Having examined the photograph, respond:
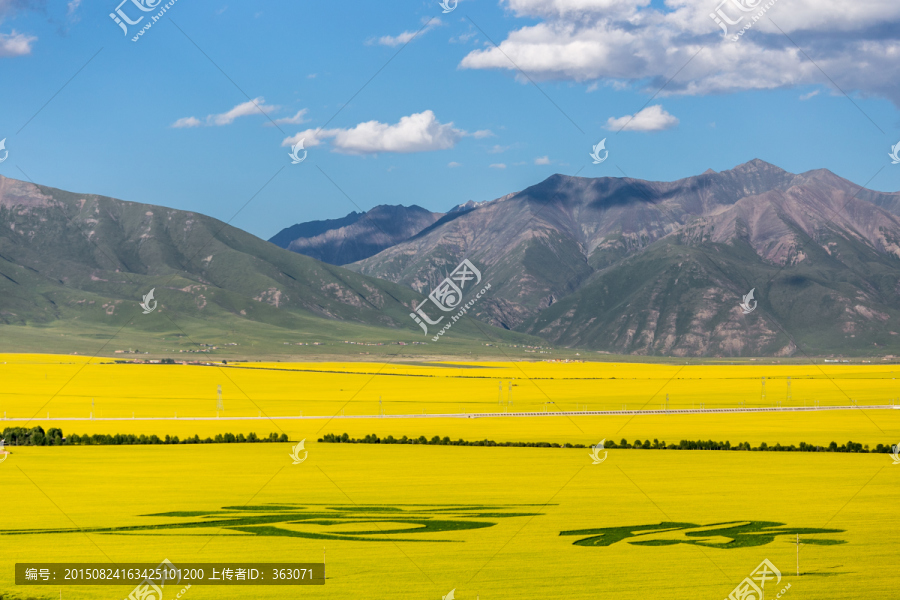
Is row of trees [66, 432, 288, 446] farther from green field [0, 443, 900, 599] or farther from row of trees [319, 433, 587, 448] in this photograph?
green field [0, 443, 900, 599]

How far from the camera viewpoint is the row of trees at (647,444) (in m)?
71.4

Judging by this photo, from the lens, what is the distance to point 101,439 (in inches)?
3024

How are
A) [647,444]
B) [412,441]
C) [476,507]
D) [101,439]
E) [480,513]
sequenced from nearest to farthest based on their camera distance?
[480,513] → [476,507] → [647,444] → [101,439] → [412,441]

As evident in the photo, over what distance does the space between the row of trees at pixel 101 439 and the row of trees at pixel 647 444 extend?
6.97 metres

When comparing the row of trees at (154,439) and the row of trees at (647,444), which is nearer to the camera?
the row of trees at (647,444)

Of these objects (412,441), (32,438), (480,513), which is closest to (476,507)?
(480,513)

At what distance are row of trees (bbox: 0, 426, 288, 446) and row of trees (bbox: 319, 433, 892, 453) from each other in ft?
22.9

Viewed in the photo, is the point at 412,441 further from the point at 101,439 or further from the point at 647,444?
the point at 101,439

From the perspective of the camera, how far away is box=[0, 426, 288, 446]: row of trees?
75312mm

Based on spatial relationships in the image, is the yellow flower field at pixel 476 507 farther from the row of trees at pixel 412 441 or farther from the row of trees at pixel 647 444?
the row of trees at pixel 412 441

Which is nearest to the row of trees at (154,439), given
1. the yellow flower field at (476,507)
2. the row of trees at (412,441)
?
the yellow flower field at (476,507)

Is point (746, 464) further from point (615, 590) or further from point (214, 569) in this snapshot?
point (214, 569)

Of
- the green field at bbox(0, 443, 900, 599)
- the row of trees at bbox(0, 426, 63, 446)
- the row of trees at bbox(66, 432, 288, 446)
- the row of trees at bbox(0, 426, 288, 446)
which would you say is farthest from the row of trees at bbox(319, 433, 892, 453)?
the row of trees at bbox(0, 426, 63, 446)

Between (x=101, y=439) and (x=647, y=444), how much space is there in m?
46.5
